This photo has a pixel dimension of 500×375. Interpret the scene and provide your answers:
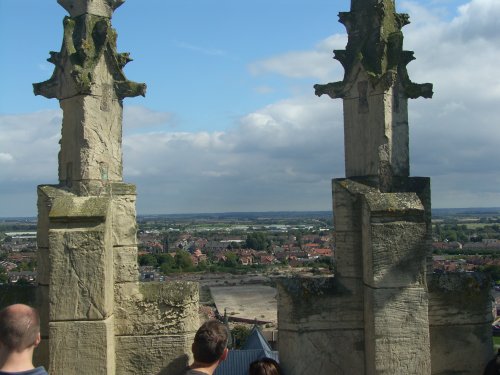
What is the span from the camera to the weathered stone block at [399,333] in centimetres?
524

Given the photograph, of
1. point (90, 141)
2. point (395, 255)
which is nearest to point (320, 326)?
point (395, 255)

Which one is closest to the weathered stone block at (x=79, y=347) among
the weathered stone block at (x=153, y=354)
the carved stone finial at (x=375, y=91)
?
the weathered stone block at (x=153, y=354)

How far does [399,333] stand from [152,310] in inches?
87.1

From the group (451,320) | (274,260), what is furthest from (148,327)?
(274,260)

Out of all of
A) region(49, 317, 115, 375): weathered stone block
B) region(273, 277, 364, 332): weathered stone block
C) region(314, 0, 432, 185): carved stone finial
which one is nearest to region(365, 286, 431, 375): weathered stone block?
region(273, 277, 364, 332): weathered stone block

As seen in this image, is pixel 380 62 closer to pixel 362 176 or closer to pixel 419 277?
pixel 362 176

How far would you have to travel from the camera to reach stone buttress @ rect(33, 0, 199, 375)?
4961 mm

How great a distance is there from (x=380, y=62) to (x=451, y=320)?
100 inches

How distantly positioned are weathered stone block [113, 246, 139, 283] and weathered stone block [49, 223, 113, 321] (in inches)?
18.0

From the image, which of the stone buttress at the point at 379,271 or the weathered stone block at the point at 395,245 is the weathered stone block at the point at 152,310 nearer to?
the stone buttress at the point at 379,271

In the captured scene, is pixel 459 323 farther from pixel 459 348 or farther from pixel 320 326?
pixel 320 326

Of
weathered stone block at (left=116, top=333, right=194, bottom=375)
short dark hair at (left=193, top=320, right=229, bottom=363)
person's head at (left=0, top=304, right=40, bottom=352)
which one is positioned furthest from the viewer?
weathered stone block at (left=116, top=333, right=194, bottom=375)

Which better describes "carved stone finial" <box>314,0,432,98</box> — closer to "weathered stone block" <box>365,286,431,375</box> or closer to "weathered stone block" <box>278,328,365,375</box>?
"weathered stone block" <box>365,286,431,375</box>

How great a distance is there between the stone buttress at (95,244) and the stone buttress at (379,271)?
117cm
